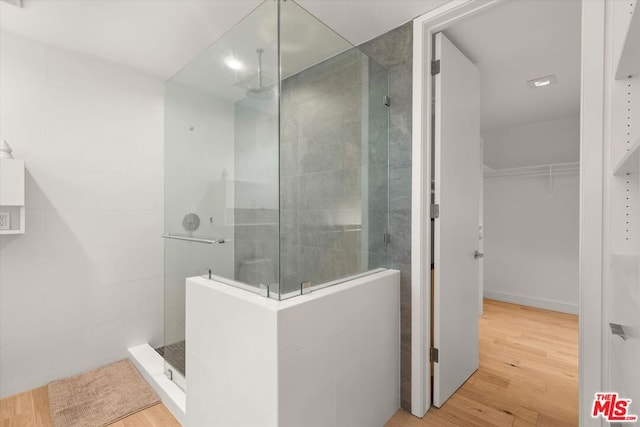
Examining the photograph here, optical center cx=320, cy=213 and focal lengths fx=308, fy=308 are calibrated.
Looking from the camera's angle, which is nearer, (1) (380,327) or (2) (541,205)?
(1) (380,327)

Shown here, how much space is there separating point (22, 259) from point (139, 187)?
87 cm

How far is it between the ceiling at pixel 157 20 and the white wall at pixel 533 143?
122 inches

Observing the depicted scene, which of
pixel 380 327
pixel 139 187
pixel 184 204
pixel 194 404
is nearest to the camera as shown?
pixel 194 404

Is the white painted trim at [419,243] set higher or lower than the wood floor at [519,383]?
higher

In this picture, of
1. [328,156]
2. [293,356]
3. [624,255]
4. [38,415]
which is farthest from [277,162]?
[38,415]

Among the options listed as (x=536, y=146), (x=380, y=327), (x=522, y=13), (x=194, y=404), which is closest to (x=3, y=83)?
(x=194, y=404)

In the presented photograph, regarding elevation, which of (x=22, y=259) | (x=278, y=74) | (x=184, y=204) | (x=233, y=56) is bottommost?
(x=22, y=259)

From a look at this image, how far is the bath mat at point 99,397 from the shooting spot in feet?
5.75

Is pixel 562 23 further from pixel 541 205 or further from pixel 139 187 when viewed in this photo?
pixel 139 187

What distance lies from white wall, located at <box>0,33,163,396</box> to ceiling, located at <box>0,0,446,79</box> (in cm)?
25

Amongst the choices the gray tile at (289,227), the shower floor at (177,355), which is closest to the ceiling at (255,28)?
the gray tile at (289,227)

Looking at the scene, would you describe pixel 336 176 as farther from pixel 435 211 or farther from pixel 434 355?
pixel 434 355

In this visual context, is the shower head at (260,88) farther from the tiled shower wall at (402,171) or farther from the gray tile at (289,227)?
the tiled shower wall at (402,171)

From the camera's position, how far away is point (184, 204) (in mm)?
2012
